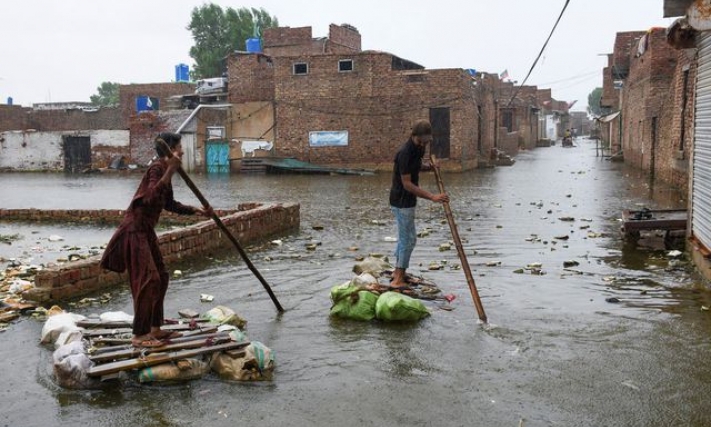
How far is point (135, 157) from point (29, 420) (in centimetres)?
3063

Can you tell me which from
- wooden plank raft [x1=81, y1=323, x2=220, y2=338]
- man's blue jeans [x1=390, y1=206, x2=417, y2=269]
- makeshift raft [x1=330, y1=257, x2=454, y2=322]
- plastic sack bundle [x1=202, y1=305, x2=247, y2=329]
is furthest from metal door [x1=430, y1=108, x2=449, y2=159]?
wooden plank raft [x1=81, y1=323, x2=220, y2=338]

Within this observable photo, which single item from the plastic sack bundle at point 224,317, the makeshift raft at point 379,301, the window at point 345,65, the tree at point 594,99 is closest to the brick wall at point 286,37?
the window at point 345,65

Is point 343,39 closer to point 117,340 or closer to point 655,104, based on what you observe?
point 655,104

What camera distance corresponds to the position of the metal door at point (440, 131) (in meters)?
29.4

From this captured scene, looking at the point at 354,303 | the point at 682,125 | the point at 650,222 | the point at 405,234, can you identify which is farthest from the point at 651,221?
the point at 682,125

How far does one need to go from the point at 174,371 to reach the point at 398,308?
2.18 metres

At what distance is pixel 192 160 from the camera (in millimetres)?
32156

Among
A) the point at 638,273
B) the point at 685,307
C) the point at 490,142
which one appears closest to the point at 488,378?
the point at 685,307

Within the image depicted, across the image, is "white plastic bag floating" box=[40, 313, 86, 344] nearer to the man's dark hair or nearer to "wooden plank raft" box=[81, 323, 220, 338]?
"wooden plank raft" box=[81, 323, 220, 338]

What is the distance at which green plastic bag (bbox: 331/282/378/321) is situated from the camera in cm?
618

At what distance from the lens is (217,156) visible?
3197 cm

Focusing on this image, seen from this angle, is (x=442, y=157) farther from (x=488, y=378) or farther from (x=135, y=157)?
(x=488, y=378)

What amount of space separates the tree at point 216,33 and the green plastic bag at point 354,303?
2274 inches

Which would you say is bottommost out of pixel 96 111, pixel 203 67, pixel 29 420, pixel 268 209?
pixel 29 420
